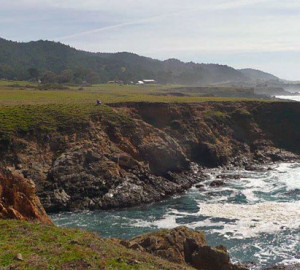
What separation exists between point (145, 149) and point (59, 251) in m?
38.3

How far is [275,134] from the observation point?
77.8 m

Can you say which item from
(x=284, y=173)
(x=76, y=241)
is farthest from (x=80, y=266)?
(x=284, y=173)

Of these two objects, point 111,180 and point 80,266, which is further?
point 111,180

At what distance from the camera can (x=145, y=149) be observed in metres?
57.8

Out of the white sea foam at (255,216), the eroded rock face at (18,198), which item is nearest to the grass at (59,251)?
the eroded rock face at (18,198)

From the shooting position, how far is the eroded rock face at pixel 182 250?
25.7 m

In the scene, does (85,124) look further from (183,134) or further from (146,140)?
(183,134)

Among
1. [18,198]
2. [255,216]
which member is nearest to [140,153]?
[255,216]

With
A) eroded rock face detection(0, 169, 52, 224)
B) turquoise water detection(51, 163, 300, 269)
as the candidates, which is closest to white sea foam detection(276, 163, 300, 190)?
turquoise water detection(51, 163, 300, 269)

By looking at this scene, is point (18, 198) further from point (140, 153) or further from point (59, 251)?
point (140, 153)

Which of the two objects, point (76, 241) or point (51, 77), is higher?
point (51, 77)

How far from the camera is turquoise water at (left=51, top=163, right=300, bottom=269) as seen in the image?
1367 inches

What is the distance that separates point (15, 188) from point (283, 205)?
31665 mm

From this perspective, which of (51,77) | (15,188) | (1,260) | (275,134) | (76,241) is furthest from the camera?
(51,77)
